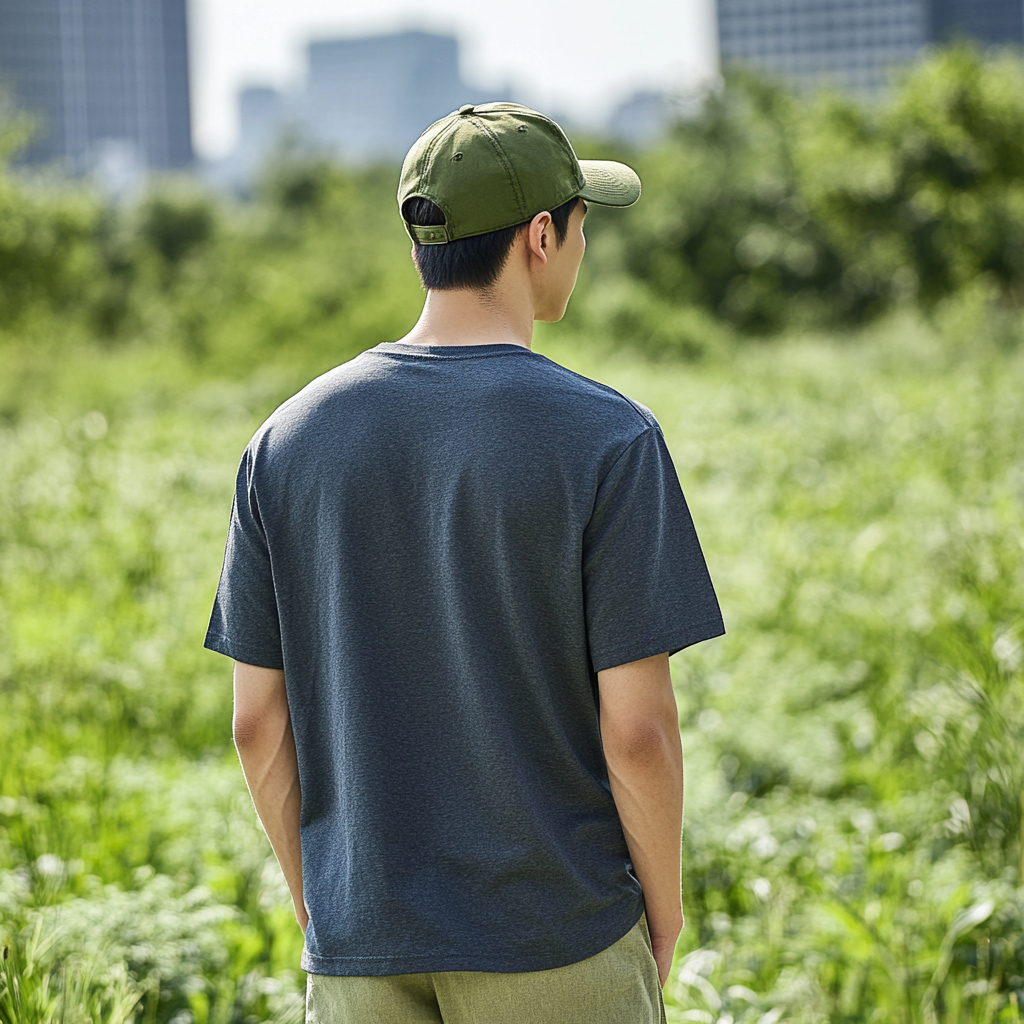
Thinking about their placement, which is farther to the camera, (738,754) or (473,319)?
(738,754)

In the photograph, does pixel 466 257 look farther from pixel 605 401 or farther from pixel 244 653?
pixel 244 653

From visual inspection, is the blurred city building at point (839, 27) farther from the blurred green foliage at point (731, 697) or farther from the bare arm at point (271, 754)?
the bare arm at point (271, 754)

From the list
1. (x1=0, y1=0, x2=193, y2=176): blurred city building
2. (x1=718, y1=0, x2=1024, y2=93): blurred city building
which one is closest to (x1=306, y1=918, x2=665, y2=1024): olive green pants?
(x1=0, y1=0, x2=193, y2=176): blurred city building

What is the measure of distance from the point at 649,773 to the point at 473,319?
0.61 meters

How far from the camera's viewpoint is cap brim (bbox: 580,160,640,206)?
1544 mm

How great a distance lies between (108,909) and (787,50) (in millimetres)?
165451

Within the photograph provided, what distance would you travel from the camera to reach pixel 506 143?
1.43 m

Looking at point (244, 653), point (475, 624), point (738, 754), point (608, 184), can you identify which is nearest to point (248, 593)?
point (244, 653)

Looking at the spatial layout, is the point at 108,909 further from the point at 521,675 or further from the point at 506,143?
the point at 506,143

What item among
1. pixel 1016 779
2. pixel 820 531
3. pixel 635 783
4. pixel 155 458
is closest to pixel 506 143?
pixel 635 783

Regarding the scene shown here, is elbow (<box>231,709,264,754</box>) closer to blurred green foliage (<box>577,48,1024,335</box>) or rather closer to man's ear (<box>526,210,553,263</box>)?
man's ear (<box>526,210,553,263</box>)

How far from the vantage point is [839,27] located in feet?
495

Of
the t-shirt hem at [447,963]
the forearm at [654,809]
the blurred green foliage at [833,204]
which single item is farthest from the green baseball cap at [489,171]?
the blurred green foliage at [833,204]

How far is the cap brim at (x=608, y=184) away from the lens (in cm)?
154
